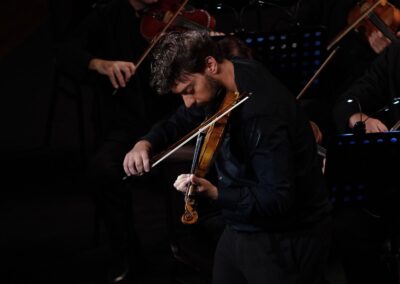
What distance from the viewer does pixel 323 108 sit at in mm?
3258

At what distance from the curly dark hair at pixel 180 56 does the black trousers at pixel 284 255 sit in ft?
1.54

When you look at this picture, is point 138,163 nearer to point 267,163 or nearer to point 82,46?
point 267,163

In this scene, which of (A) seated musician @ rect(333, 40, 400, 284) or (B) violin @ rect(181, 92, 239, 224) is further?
(A) seated musician @ rect(333, 40, 400, 284)

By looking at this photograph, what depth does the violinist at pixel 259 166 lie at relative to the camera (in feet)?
5.99

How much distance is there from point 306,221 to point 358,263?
823mm

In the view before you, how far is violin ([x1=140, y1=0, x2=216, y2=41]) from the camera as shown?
3105 millimetres

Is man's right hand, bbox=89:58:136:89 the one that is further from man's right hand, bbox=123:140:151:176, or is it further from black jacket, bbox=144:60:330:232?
black jacket, bbox=144:60:330:232

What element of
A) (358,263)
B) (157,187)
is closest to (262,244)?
(358,263)

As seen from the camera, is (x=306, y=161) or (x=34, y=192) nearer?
(x=306, y=161)

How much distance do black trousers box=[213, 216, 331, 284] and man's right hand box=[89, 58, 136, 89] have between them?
120cm

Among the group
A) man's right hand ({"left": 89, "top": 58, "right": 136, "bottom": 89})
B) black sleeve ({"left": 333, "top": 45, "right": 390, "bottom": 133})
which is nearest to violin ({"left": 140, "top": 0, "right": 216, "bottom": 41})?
man's right hand ({"left": 89, "top": 58, "right": 136, "bottom": 89})

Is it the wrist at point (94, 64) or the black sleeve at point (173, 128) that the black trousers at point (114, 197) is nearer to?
the wrist at point (94, 64)

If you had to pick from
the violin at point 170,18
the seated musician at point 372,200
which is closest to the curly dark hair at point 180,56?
the seated musician at point 372,200

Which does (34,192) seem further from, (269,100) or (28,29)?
(269,100)
